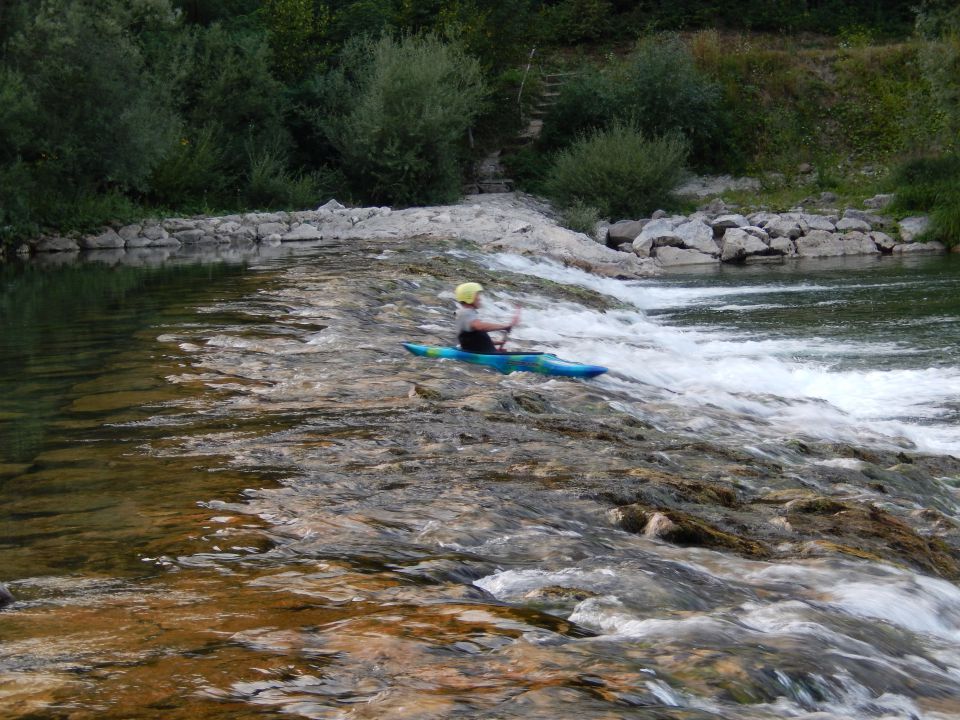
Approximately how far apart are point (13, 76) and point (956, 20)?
22.2 meters

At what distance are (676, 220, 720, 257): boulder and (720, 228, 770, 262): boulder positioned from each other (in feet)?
0.83

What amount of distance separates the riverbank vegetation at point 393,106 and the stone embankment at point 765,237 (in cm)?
88

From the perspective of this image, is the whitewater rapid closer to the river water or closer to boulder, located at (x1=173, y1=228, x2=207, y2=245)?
the river water

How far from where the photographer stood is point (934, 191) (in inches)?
1034

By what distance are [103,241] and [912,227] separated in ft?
60.6

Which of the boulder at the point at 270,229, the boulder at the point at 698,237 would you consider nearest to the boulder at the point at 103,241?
the boulder at the point at 270,229

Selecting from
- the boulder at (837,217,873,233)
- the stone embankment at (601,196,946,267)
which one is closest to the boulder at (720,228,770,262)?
the stone embankment at (601,196,946,267)

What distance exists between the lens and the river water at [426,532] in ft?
12.1

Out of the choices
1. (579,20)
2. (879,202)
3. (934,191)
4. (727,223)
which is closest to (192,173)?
(727,223)

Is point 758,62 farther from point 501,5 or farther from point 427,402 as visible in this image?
point 427,402

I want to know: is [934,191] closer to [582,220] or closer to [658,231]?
[658,231]

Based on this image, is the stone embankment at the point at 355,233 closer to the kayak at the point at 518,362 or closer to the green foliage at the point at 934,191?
the green foliage at the point at 934,191

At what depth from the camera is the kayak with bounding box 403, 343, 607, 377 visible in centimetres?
1009

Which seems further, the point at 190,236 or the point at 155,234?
the point at 190,236
